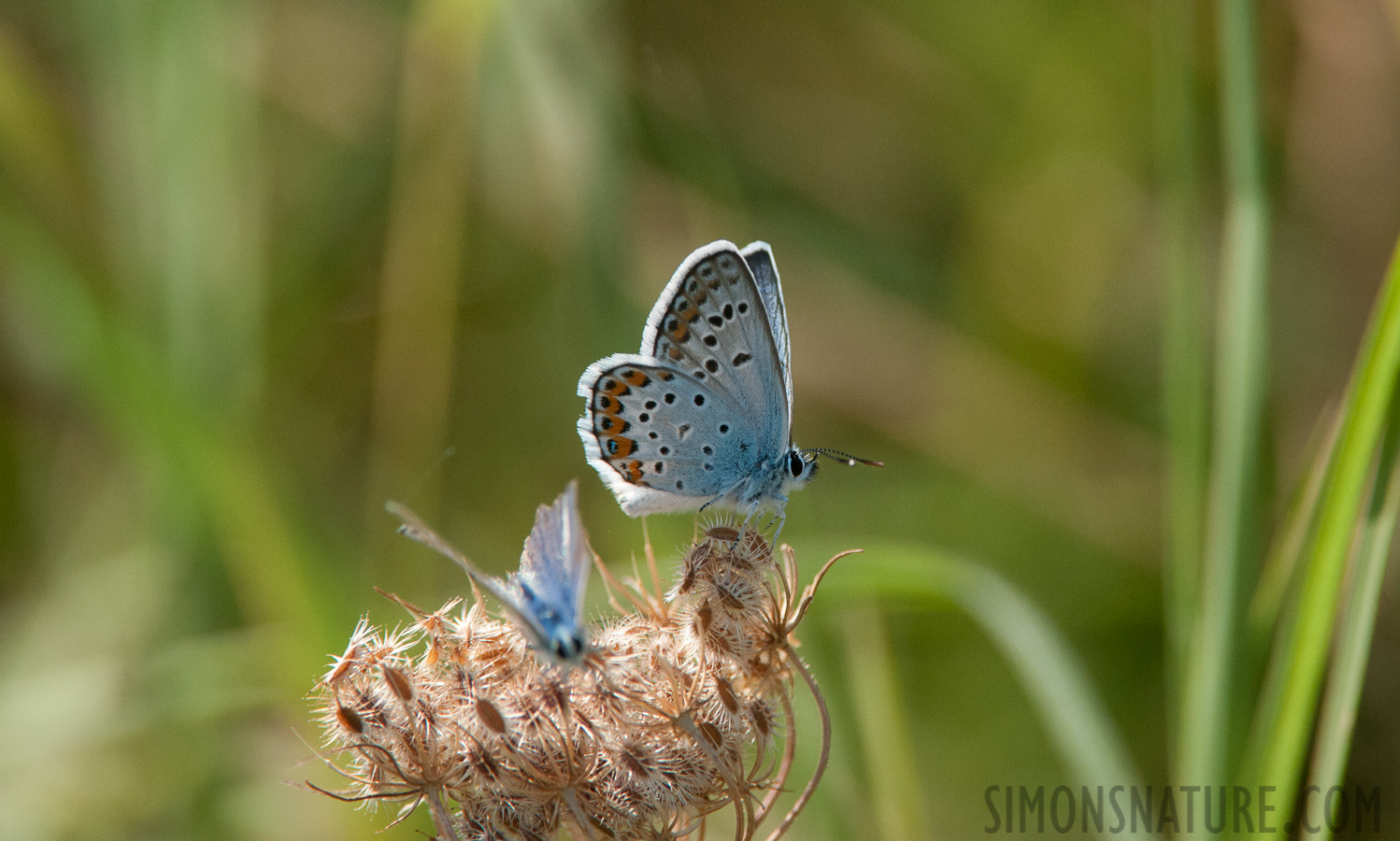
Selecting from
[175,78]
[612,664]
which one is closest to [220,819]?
[612,664]

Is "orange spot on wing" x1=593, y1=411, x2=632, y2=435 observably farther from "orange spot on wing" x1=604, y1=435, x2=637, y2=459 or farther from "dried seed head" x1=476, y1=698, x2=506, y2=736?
"dried seed head" x1=476, y1=698, x2=506, y2=736

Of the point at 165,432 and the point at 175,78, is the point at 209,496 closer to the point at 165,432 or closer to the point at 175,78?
the point at 165,432

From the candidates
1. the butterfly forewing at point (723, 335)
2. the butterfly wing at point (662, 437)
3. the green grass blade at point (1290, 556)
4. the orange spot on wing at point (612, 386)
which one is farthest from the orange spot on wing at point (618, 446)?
the green grass blade at point (1290, 556)

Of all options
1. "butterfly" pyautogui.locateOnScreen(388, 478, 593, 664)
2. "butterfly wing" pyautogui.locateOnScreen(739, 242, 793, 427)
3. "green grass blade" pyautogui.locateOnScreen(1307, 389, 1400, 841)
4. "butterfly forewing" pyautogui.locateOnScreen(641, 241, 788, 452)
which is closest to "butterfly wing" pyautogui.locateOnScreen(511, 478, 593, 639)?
"butterfly" pyautogui.locateOnScreen(388, 478, 593, 664)

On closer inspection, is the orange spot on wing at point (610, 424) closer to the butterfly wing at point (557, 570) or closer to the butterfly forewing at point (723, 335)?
the butterfly forewing at point (723, 335)

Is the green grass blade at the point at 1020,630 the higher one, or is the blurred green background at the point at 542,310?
the blurred green background at the point at 542,310
